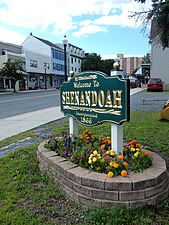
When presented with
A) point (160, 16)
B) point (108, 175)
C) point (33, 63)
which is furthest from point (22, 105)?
point (33, 63)

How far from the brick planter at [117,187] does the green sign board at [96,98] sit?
0.75 metres

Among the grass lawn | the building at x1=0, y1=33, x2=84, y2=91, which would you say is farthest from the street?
the building at x1=0, y1=33, x2=84, y2=91

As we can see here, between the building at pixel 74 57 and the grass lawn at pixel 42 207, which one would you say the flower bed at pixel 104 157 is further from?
the building at pixel 74 57

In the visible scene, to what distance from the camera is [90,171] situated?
3.10m

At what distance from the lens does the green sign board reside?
119 inches

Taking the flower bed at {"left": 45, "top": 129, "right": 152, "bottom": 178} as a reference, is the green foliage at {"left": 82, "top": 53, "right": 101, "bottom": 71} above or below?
above

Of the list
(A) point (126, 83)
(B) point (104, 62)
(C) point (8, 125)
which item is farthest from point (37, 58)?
Answer: (A) point (126, 83)

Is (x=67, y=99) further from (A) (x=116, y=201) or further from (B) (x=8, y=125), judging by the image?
(B) (x=8, y=125)

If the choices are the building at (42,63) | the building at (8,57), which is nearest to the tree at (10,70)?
the building at (8,57)

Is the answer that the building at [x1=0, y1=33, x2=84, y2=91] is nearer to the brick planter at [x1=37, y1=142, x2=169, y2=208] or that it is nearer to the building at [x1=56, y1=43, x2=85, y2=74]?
the building at [x1=56, y1=43, x2=85, y2=74]

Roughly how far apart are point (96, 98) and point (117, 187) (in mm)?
1332

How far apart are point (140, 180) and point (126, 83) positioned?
118cm

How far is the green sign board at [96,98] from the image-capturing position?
3.02 metres

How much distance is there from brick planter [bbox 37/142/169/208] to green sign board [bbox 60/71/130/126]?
75cm
